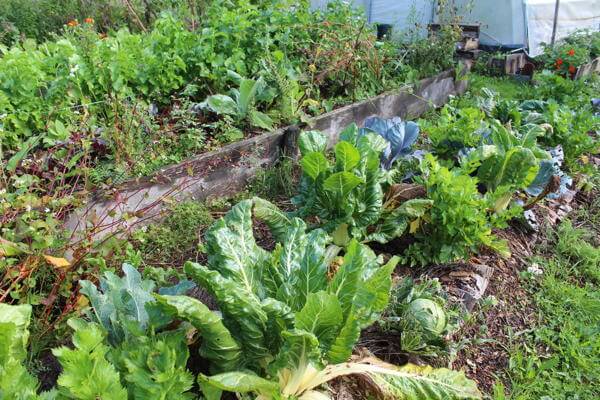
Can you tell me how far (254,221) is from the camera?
3.35 metres

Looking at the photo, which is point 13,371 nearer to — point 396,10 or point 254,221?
point 254,221

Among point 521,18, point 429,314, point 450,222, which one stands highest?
point 521,18

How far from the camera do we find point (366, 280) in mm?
2055

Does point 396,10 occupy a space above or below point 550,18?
above

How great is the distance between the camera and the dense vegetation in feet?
5.65

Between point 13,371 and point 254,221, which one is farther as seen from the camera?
point 254,221

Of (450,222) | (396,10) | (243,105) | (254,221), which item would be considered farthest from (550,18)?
(254,221)

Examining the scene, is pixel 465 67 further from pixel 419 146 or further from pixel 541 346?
pixel 541 346

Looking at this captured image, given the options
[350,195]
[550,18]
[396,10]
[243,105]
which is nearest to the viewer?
[350,195]

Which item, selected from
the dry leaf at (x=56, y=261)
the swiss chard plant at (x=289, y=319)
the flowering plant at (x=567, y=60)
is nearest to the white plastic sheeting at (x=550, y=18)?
the flowering plant at (x=567, y=60)

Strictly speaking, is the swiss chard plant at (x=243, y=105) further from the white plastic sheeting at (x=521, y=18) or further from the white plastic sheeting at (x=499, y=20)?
the white plastic sheeting at (x=499, y=20)

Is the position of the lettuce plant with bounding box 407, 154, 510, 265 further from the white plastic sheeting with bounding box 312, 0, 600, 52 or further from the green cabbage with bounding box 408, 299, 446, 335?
the white plastic sheeting with bounding box 312, 0, 600, 52

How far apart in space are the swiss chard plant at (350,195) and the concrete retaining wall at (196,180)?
0.87 metres

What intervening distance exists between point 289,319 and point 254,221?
1628mm
